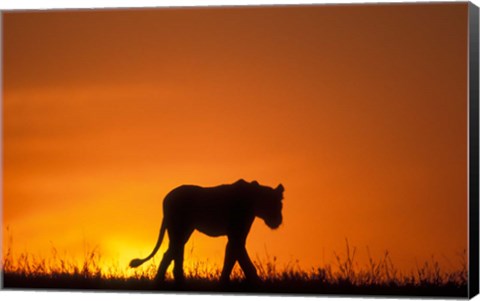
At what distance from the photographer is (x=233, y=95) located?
1016cm

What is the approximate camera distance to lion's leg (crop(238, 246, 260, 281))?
10.2 meters

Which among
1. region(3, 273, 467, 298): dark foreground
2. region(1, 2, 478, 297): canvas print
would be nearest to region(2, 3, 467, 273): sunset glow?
region(1, 2, 478, 297): canvas print

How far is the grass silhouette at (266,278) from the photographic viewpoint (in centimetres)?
1000

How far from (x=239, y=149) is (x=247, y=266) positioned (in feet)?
2.40

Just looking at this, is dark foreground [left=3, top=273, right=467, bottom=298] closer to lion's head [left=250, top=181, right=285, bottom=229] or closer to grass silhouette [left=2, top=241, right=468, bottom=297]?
grass silhouette [left=2, top=241, right=468, bottom=297]

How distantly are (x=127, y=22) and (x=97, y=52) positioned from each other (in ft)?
0.88

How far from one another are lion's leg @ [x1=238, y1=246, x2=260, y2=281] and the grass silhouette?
36mm

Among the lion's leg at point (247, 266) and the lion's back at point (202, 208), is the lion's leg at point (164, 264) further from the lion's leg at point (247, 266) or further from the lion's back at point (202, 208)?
the lion's leg at point (247, 266)

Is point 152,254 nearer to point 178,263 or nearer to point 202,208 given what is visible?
point 178,263

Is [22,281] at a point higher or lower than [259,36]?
lower

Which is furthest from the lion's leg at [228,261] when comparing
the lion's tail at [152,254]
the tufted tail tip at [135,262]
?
the tufted tail tip at [135,262]

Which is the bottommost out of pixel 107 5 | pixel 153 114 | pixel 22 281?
pixel 22 281

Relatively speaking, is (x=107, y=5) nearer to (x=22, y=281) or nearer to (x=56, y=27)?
(x=56, y=27)

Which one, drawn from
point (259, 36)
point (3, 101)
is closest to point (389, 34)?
point (259, 36)
